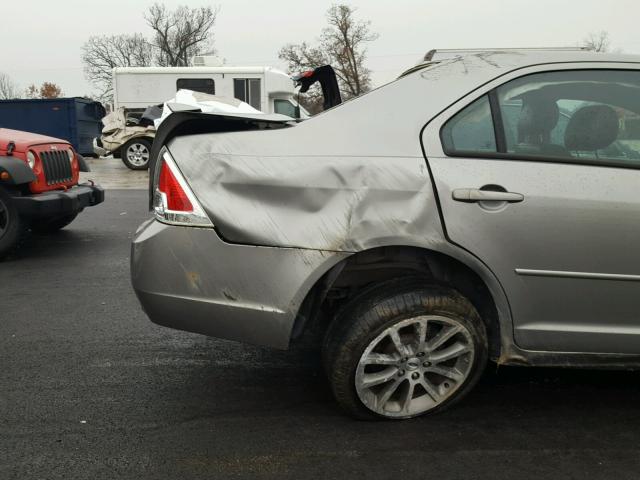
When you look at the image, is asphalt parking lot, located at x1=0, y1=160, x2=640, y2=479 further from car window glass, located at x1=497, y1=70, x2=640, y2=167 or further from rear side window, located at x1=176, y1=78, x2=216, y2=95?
rear side window, located at x1=176, y1=78, x2=216, y2=95

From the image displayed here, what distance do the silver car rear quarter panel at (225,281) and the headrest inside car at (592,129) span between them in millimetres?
1163

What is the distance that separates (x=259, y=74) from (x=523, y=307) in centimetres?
1443

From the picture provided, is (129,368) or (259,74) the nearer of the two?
(129,368)

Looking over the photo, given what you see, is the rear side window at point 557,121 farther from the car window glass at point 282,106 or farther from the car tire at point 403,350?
the car window glass at point 282,106

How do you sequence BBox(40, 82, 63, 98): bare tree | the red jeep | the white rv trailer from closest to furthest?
the red jeep
the white rv trailer
BBox(40, 82, 63, 98): bare tree

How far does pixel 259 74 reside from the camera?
16.1 meters

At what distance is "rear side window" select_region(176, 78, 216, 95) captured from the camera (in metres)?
16.3

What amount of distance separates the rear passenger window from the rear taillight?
44.0 inches

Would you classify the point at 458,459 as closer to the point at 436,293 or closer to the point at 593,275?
the point at 436,293

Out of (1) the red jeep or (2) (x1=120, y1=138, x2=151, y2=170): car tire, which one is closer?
(1) the red jeep

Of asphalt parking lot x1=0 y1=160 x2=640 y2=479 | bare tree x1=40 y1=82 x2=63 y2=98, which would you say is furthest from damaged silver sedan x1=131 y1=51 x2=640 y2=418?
bare tree x1=40 y1=82 x2=63 y2=98

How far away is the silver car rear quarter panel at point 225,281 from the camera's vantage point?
2629 mm

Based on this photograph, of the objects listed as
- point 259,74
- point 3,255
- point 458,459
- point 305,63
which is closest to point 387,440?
point 458,459

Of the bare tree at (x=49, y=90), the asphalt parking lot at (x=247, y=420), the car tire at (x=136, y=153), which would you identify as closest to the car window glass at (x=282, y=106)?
the car tire at (x=136, y=153)
